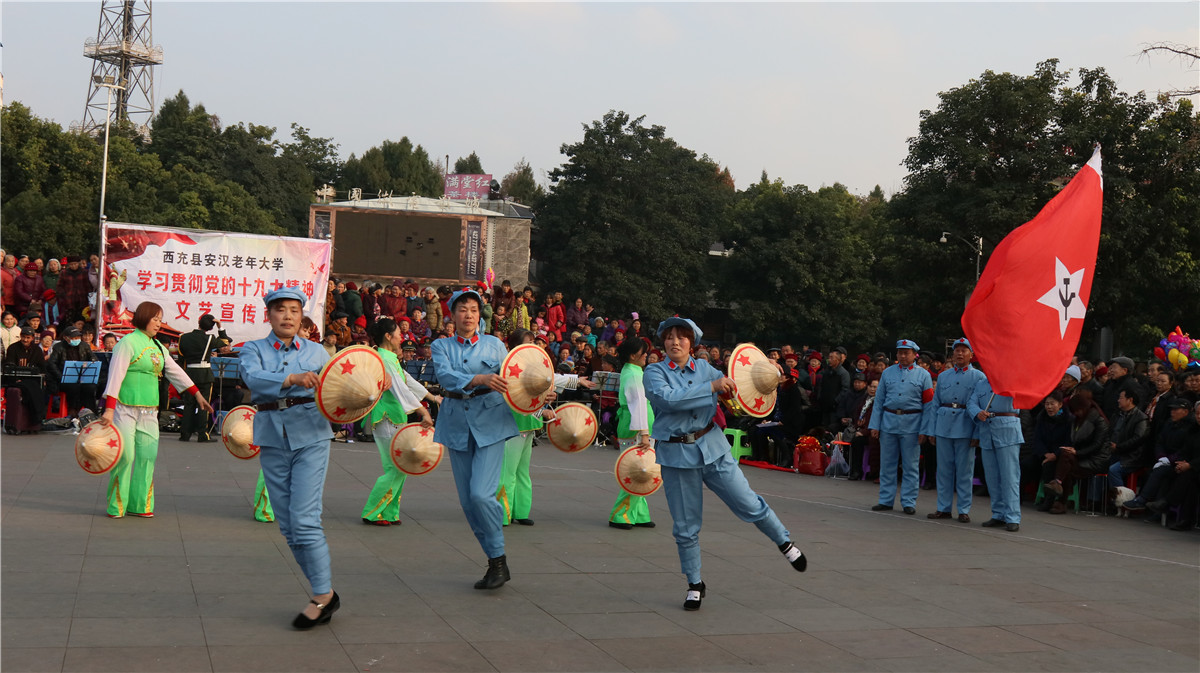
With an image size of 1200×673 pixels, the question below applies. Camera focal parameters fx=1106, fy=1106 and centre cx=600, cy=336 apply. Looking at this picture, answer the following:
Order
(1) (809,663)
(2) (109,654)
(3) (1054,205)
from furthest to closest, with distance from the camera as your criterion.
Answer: (3) (1054,205)
(1) (809,663)
(2) (109,654)

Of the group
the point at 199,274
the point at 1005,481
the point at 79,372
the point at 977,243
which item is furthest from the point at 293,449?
the point at 977,243

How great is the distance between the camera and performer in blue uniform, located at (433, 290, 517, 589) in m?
7.00

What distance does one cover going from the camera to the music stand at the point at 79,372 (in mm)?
16594

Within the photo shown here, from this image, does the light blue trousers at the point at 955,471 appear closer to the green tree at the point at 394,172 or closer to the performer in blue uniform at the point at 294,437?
the performer in blue uniform at the point at 294,437

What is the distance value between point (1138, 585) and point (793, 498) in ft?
16.6

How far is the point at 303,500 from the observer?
6035 millimetres

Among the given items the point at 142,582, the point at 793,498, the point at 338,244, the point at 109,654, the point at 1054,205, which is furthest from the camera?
the point at 338,244

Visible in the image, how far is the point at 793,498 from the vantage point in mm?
12969

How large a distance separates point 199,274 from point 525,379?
13.5 meters

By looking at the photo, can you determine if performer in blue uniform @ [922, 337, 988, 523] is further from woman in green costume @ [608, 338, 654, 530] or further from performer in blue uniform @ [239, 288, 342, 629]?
performer in blue uniform @ [239, 288, 342, 629]

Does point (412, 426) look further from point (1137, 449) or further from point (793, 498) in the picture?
point (1137, 449)

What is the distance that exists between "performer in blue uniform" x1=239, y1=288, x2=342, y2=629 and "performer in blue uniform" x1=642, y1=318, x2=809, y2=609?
2.08 m

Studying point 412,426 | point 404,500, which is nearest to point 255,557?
point 412,426

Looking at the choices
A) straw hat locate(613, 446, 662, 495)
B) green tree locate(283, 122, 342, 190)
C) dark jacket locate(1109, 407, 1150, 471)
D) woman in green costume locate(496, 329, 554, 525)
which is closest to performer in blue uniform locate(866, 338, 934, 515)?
dark jacket locate(1109, 407, 1150, 471)
